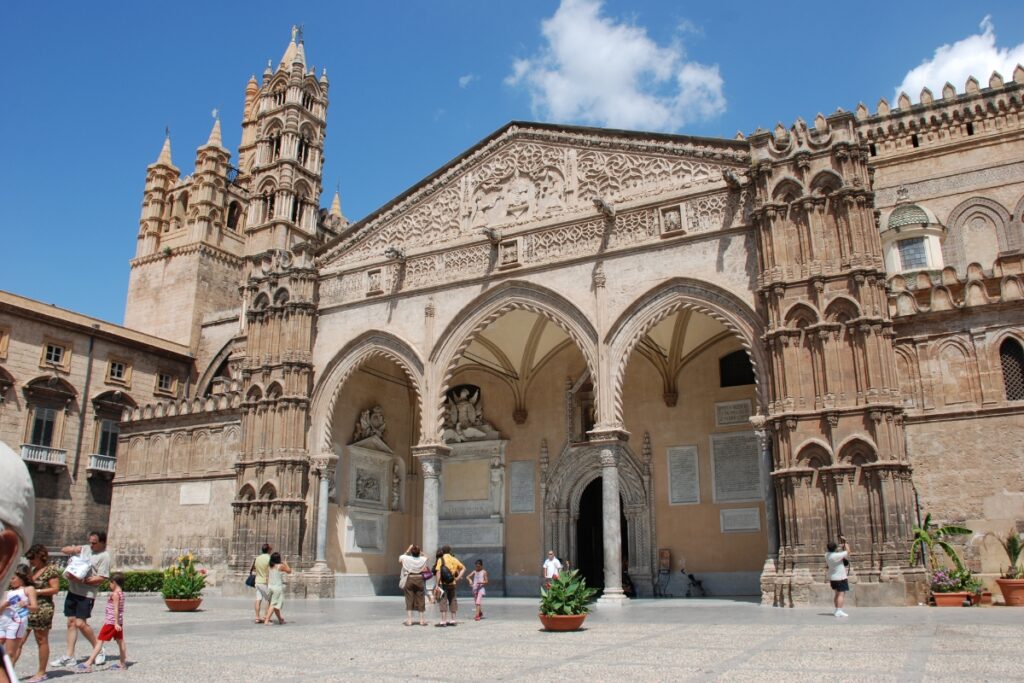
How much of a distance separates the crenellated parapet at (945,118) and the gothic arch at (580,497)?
1516 centimetres

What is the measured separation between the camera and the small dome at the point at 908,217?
24.9 meters

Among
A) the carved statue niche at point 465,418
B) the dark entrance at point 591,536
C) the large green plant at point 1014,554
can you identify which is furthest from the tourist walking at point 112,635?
the carved statue niche at point 465,418

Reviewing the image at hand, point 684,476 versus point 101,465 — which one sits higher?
point 101,465

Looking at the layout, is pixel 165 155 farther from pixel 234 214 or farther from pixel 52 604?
pixel 52 604

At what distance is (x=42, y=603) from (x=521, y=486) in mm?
17554

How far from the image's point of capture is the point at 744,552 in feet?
70.1

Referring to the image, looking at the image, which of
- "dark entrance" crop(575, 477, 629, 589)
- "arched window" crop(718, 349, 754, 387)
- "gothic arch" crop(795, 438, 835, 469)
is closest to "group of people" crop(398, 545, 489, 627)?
"gothic arch" crop(795, 438, 835, 469)

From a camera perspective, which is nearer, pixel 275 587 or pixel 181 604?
pixel 275 587

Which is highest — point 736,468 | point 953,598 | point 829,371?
point 829,371

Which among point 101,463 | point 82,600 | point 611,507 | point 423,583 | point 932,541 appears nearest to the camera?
point 82,600

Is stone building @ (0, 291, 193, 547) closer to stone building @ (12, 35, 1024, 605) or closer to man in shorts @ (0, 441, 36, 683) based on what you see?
stone building @ (12, 35, 1024, 605)

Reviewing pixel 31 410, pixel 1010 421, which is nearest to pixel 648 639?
pixel 1010 421

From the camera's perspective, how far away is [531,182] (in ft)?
72.9

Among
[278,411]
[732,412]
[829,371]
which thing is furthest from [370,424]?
[829,371]
